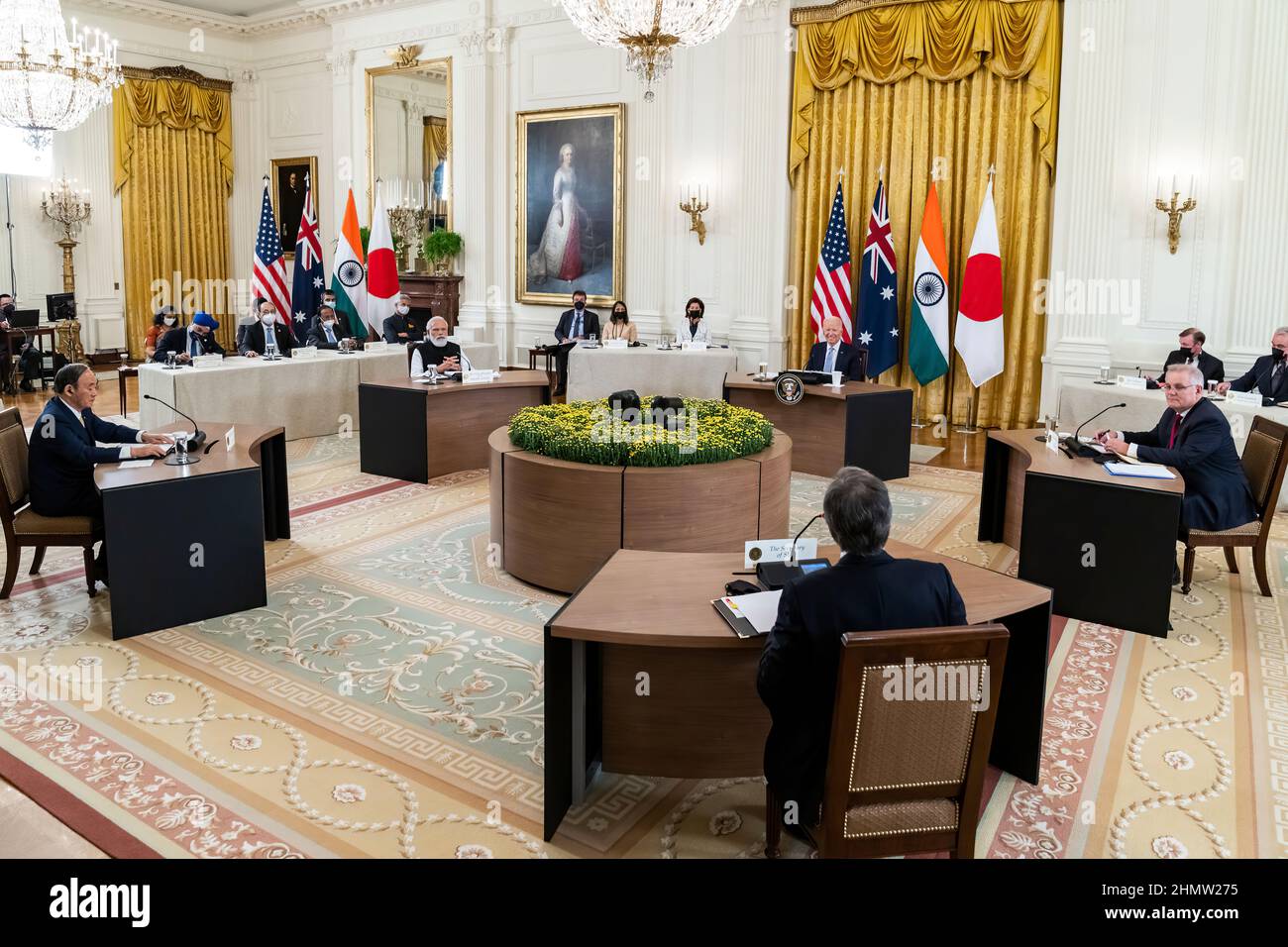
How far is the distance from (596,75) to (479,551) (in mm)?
8420

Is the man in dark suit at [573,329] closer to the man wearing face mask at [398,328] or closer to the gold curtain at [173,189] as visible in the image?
the man wearing face mask at [398,328]

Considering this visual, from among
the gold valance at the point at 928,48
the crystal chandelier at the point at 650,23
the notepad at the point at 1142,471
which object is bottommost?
the notepad at the point at 1142,471

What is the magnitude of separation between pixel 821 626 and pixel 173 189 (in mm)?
16364

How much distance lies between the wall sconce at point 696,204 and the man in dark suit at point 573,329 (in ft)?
5.27

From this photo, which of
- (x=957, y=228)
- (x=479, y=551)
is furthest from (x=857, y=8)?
(x=479, y=551)

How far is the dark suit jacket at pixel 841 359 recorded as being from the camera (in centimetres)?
948

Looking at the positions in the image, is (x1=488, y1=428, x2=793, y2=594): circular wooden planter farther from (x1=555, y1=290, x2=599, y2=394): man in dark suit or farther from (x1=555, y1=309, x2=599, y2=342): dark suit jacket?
(x1=555, y1=309, x2=599, y2=342): dark suit jacket

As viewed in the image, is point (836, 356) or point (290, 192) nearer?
point (836, 356)

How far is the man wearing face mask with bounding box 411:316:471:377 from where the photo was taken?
9259 mm

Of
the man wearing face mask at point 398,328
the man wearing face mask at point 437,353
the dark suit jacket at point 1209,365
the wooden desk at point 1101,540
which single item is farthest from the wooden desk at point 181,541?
the dark suit jacket at point 1209,365

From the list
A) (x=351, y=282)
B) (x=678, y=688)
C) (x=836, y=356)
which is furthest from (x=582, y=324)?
(x=678, y=688)

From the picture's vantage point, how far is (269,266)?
12.1 m

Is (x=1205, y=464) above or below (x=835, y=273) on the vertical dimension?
below

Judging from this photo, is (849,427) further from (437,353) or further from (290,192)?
(290,192)
